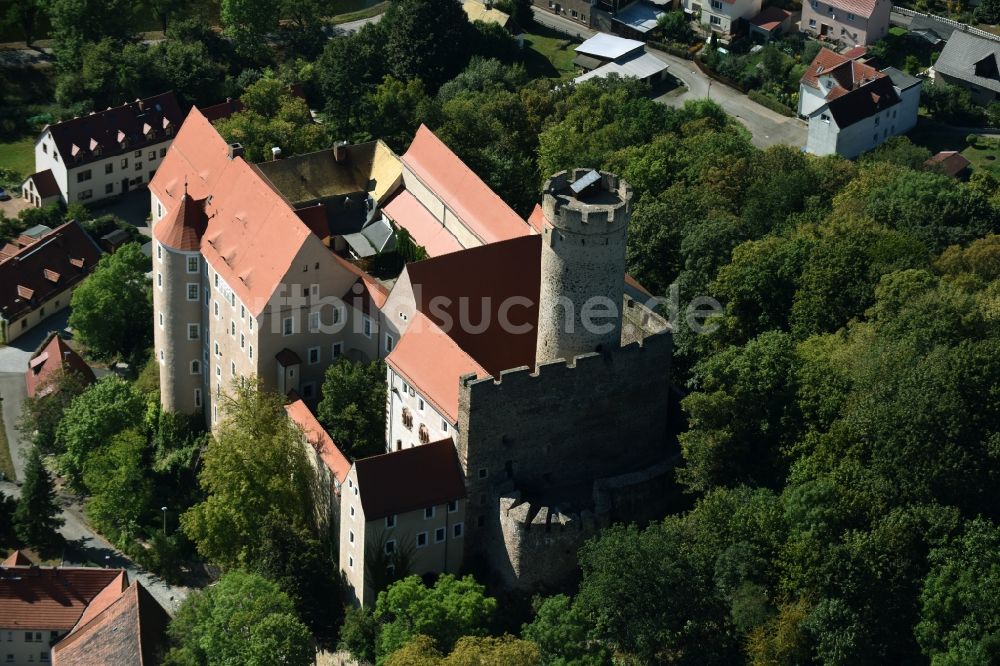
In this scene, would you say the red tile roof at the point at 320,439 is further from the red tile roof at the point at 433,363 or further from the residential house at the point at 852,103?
the residential house at the point at 852,103

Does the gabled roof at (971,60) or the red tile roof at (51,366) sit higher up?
the gabled roof at (971,60)

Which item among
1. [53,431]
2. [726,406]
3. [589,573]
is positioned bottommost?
[53,431]

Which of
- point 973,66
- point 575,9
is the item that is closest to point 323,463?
point 973,66

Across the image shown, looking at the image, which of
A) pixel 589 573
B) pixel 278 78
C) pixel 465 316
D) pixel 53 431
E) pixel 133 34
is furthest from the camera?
pixel 133 34

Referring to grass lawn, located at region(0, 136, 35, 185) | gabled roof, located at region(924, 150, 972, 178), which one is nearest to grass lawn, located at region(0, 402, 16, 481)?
grass lawn, located at region(0, 136, 35, 185)

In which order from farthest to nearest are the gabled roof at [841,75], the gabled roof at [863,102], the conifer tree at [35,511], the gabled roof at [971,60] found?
the gabled roof at [971,60] → the gabled roof at [841,75] → the gabled roof at [863,102] → the conifer tree at [35,511]

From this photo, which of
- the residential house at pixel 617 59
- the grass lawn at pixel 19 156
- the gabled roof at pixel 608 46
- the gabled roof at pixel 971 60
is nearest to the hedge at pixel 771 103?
the residential house at pixel 617 59

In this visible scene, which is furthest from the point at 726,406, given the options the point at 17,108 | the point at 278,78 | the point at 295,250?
the point at 17,108

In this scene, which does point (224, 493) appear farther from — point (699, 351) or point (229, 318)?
point (699, 351)
